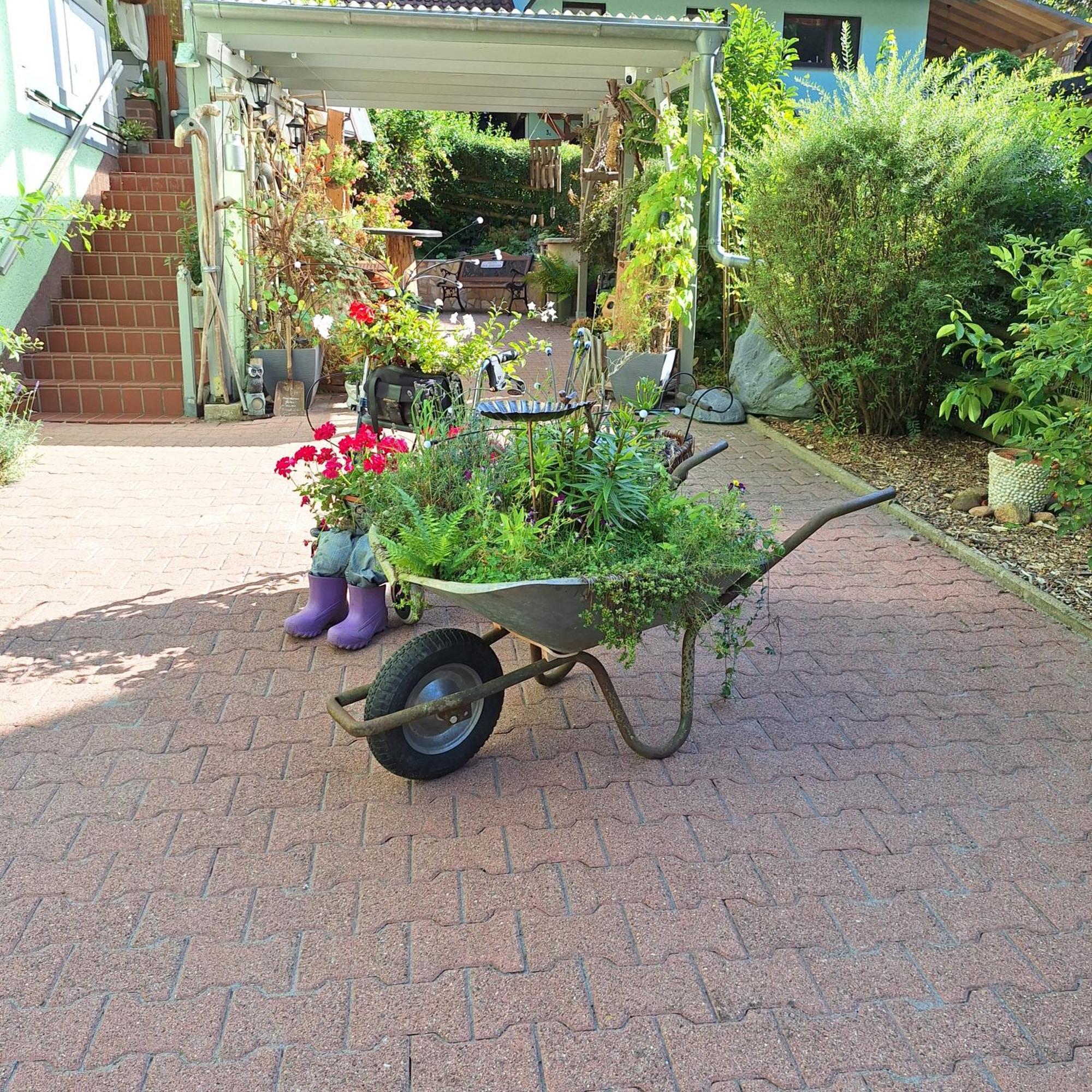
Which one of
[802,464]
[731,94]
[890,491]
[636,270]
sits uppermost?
[731,94]

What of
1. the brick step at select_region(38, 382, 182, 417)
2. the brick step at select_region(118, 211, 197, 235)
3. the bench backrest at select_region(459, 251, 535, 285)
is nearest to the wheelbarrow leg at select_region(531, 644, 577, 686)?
the brick step at select_region(38, 382, 182, 417)

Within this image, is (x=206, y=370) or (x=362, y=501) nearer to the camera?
(x=362, y=501)

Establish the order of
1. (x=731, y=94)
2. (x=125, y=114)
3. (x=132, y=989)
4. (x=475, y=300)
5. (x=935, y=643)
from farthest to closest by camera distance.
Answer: (x=475, y=300)
(x=125, y=114)
(x=731, y=94)
(x=935, y=643)
(x=132, y=989)

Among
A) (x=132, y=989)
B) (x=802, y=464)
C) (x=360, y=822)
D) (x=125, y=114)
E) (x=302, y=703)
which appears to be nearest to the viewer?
(x=132, y=989)

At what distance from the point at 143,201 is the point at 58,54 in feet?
4.96

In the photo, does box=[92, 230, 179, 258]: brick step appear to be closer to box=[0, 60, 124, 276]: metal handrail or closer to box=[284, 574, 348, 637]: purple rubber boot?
box=[0, 60, 124, 276]: metal handrail

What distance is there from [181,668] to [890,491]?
103 inches

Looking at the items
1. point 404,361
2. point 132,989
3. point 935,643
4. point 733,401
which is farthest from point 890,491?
point 733,401

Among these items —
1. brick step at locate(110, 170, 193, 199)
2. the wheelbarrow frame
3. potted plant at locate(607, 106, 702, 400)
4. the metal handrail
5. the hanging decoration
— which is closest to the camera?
the wheelbarrow frame

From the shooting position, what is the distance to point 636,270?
9.03m

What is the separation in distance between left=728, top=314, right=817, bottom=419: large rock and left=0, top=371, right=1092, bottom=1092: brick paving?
4071 millimetres

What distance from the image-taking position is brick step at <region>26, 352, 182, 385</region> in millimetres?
9047

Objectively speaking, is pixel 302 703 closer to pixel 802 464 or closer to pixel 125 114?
pixel 802 464

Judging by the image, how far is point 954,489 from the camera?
6.34 m
